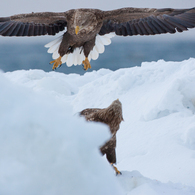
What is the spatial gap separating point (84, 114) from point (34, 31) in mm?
2948

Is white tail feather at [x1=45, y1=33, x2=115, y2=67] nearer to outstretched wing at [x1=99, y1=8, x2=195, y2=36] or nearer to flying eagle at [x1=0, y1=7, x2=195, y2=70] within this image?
flying eagle at [x1=0, y1=7, x2=195, y2=70]

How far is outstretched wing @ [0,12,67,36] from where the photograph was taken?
18.6 ft

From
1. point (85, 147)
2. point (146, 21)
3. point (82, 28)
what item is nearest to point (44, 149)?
point (85, 147)

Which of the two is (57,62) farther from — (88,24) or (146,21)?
(146,21)

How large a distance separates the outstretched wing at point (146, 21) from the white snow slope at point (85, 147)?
2.12 meters

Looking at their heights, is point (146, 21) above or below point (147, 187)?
above

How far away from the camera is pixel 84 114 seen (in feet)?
12.6

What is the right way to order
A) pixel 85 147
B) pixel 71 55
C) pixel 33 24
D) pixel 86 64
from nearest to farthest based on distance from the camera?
pixel 85 147
pixel 33 24
pixel 86 64
pixel 71 55

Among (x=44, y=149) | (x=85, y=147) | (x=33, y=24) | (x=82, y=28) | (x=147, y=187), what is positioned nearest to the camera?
(x=44, y=149)

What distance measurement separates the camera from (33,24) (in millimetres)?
5879

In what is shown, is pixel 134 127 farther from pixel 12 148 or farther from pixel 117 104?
pixel 12 148

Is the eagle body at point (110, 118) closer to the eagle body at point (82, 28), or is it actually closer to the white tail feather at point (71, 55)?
the eagle body at point (82, 28)

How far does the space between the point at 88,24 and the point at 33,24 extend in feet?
4.72

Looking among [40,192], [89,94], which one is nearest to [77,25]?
[40,192]
